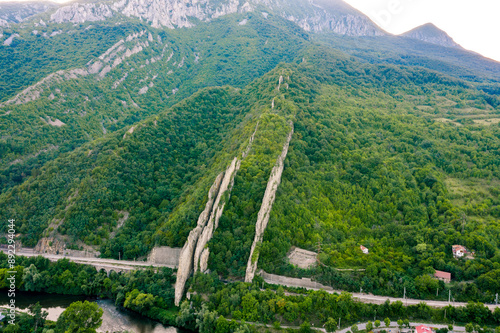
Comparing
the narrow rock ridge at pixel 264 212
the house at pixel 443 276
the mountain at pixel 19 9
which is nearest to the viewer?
the house at pixel 443 276

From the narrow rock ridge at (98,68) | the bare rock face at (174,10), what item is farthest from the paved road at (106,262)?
the bare rock face at (174,10)

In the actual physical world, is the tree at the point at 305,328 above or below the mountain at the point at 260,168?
below

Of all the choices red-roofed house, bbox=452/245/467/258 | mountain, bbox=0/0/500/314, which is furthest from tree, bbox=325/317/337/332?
red-roofed house, bbox=452/245/467/258

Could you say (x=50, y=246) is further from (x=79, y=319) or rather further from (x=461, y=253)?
(x=461, y=253)

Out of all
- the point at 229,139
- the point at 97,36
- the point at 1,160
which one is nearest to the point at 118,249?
the point at 229,139

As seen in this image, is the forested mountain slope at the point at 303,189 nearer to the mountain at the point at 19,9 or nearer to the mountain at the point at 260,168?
the mountain at the point at 260,168

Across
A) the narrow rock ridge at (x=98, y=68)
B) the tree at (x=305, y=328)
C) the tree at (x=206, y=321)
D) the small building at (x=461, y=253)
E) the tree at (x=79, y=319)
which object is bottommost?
the tree at (x=79, y=319)

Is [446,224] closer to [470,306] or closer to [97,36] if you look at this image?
[470,306]

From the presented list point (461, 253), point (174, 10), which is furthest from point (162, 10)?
point (461, 253)

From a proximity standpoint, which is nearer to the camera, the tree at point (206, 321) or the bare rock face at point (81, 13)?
the tree at point (206, 321)
